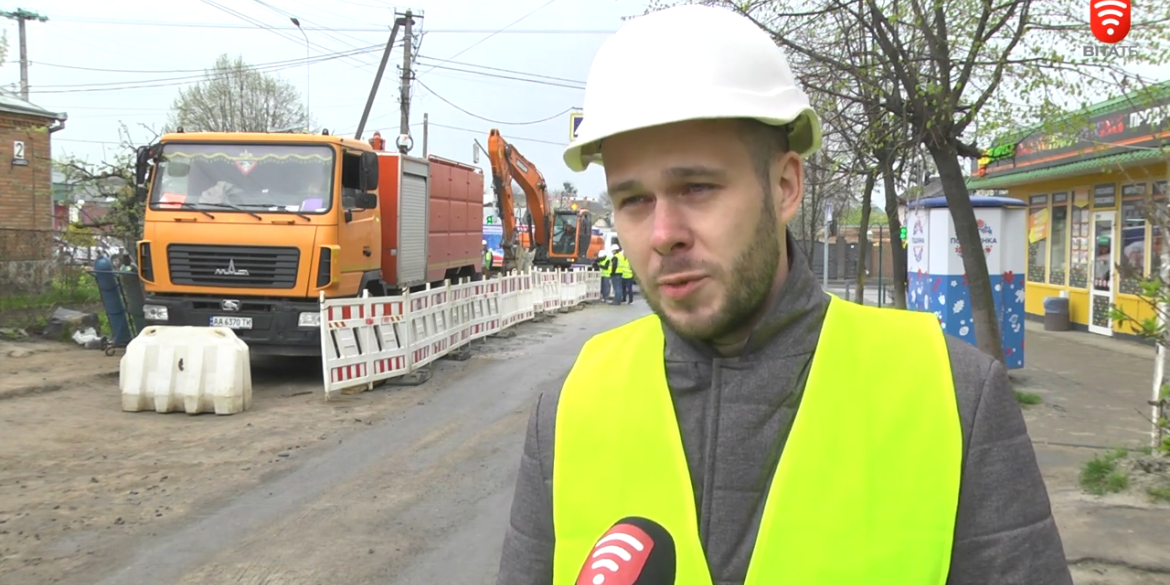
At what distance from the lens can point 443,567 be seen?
5.43 meters

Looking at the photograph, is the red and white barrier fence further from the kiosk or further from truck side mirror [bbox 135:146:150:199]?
the kiosk

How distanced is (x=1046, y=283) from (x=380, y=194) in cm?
1482

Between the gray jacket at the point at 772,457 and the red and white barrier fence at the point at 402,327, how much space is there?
9888 millimetres

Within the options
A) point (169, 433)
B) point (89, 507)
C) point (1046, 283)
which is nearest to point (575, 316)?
point (1046, 283)

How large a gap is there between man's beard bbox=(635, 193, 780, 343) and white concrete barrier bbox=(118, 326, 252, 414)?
9.34m

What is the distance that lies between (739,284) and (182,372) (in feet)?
31.7

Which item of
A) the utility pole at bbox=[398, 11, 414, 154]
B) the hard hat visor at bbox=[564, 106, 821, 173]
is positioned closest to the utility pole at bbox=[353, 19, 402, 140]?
the utility pole at bbox=[398, 11, 414, 154]

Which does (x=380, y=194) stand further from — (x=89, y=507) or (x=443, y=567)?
(x=443, y=567)

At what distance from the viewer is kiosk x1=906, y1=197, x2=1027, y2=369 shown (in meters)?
12.0

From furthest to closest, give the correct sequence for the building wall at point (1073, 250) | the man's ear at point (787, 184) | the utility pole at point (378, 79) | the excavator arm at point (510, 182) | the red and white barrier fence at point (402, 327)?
the utility pole at point (378, 79) → the excavator arm at point (510, 182) → the building wall at point (1073, 250) → the red and white barrier fence at point (402, 327) → the man's ear at point (787, 184)

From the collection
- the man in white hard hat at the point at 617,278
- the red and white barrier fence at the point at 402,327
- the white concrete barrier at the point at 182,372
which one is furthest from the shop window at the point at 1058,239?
the white concrete barrier at the point at 182,372

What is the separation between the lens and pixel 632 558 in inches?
45.6

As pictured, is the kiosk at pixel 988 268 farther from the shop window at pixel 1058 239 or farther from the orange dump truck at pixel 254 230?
the shop window at pixel 1058 239

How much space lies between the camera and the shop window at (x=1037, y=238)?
2105 cm
